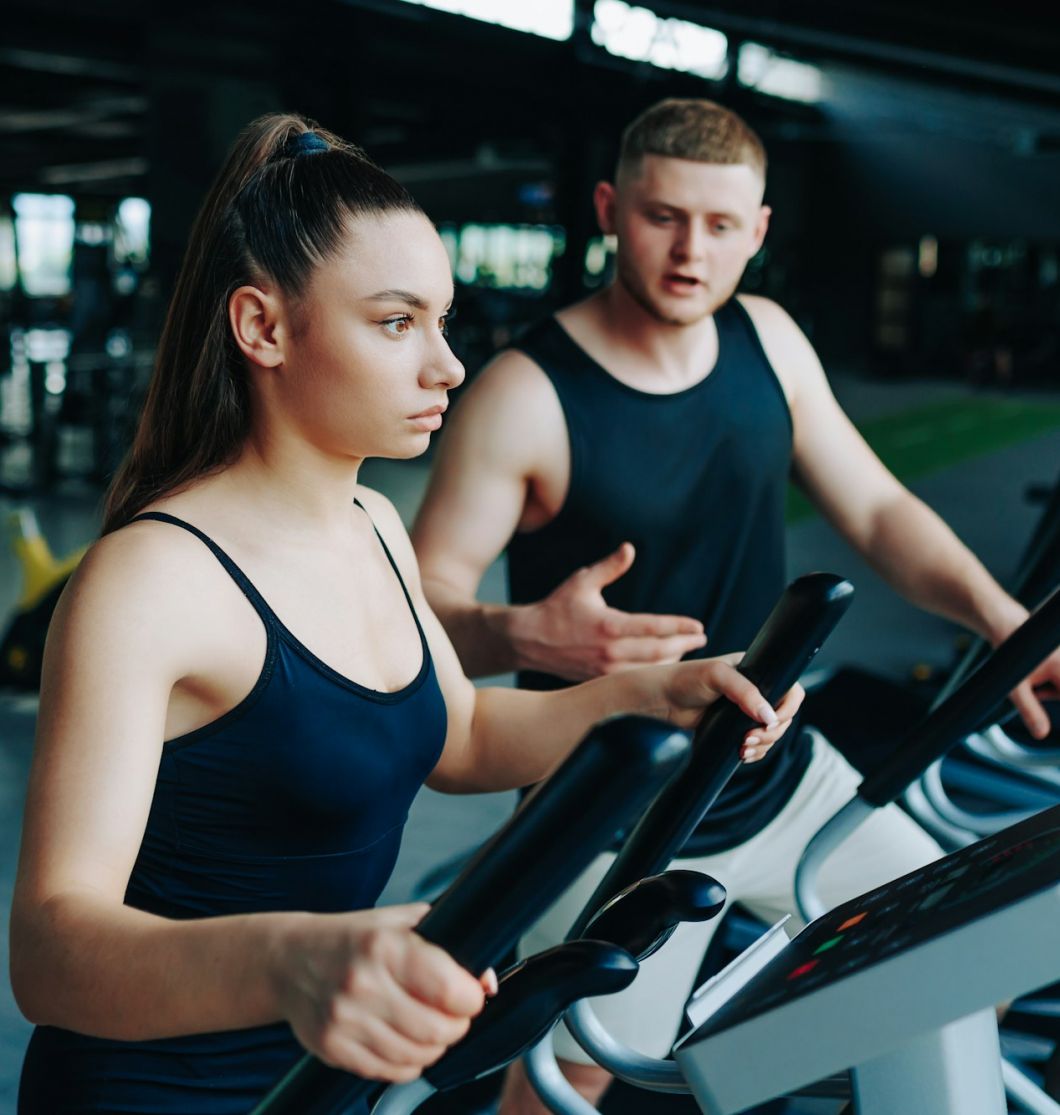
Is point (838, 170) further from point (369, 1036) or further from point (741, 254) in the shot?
point (369, 1036)

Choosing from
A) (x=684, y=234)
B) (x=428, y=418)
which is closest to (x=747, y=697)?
(x=428, y=418)

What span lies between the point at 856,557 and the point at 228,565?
5701mm

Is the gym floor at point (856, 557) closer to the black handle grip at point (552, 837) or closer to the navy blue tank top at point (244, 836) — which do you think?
the navy blue tank top at point (244, 836)

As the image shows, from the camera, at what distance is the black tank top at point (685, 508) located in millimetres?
1781

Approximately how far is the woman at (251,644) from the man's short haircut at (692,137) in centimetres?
75

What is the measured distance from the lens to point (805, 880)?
1.55 metres

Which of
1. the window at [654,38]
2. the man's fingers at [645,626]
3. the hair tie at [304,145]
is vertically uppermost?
the window at [654,38]

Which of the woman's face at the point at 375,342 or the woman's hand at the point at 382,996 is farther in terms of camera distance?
the woman's face at the point at 375,342

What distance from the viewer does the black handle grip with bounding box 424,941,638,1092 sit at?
647 millimetres

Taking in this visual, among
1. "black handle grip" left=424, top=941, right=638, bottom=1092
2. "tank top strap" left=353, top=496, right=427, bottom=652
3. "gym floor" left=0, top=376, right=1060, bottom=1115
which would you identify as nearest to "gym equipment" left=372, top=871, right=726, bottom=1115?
"black handle grip" left=424, top=941, right=638, bottom=1092

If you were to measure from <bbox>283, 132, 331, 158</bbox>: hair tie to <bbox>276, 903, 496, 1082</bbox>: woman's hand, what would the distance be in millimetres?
699

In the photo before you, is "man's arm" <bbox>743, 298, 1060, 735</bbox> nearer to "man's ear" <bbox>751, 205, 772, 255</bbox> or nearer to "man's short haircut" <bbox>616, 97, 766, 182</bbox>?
"man's ear" <bbox>751, 205, 772, 255</bbox>

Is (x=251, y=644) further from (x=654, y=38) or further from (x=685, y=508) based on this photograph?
(x=654, y=38)

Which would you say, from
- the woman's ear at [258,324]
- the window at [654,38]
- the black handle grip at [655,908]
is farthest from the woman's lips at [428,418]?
the window at [654,38]
